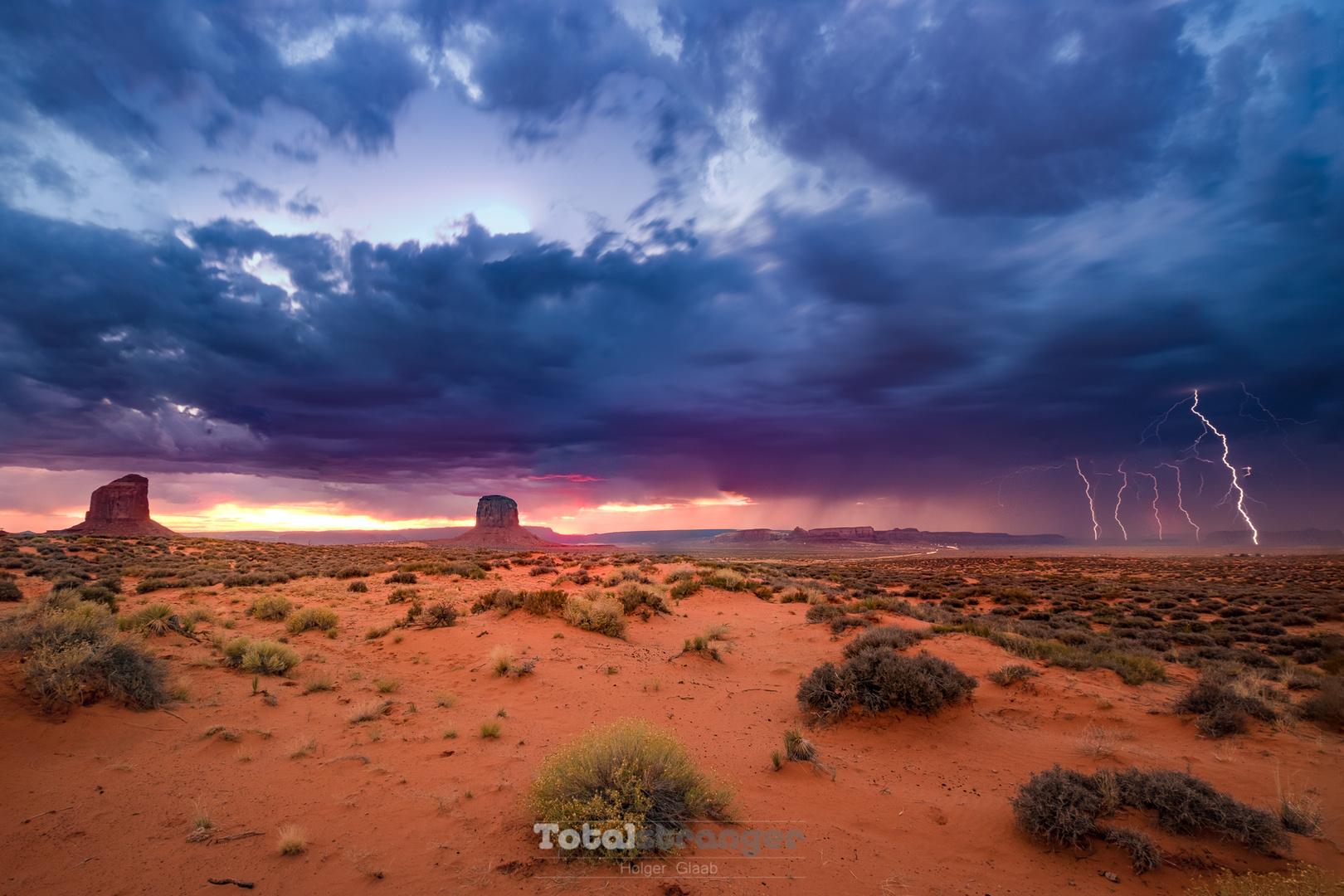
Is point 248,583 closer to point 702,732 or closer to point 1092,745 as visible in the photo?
point 702,732

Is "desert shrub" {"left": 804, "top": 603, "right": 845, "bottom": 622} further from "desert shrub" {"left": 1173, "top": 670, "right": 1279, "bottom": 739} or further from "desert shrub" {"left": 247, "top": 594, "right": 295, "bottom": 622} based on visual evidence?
"desert shrub" {"left": 247, "top": 594, "right": 295, "bottom": 622}

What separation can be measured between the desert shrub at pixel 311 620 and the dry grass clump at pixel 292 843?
10355mm

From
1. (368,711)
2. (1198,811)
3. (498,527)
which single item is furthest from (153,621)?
(498,527)

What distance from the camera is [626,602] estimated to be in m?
16.9

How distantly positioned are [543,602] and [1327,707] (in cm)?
1619

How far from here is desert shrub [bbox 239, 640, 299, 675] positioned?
9.81 m

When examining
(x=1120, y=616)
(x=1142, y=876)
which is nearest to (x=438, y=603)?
(x=1142, y=876)

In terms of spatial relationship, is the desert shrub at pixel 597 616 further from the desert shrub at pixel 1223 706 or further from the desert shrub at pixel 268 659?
the desert shrub at pixel 1223 706

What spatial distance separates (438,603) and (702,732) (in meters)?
9.79

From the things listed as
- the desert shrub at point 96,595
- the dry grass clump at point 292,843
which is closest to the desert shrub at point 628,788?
the dry grass clump at point 292,843

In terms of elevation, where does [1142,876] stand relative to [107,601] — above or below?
below

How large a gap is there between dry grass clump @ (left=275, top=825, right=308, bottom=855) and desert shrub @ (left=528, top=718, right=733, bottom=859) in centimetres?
209

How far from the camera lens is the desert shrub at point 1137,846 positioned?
4.84m

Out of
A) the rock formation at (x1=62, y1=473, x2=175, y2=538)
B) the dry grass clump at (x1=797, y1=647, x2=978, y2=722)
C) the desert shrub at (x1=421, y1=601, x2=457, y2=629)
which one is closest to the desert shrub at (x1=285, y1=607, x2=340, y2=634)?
the desert shrub at (x1=421, y1=601, x2=457, y2=629)
